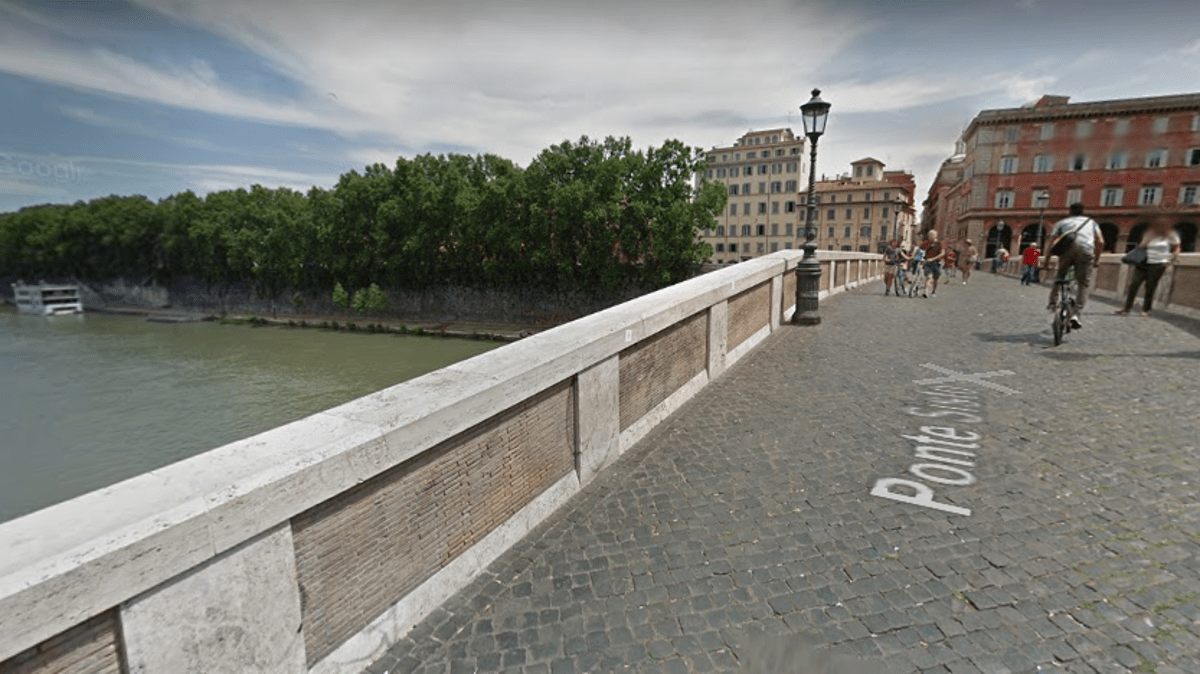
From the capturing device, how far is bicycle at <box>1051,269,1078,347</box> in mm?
7598

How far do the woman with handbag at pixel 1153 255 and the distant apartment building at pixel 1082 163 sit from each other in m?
0.27

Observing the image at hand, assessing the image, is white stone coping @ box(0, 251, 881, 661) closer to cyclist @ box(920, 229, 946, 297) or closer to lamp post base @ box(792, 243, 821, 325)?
lamp post base @ box(792, 243, 821, 325)

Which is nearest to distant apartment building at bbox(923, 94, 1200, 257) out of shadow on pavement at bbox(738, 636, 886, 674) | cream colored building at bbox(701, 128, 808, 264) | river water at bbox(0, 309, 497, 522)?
shadow on pavement at bbox(738, 636, 886, 674)

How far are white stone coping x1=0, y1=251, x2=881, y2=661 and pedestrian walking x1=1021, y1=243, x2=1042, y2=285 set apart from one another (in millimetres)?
21872

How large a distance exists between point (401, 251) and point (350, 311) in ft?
34.5

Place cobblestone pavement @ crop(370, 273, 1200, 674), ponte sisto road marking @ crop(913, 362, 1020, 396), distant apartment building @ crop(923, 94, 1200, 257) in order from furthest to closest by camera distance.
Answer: distant apartment building @ crop(923, 94, 1200, 257), ponte sisto road marking @ crop(913, 362, 1020, 396), cobblestone pavement @ crop(370, 273, 1200, 674)

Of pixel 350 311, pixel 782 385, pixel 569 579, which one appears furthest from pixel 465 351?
pixel 569 579

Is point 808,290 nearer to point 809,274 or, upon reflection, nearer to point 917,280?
point 809,274

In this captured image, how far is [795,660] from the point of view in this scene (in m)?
2.30

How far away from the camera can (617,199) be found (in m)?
34.2

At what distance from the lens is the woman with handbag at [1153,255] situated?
31.4ft

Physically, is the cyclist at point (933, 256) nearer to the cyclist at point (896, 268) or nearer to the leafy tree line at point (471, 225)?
the cyclist at point (896, 268)

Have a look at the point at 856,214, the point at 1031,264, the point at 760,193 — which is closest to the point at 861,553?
the point at 1031,264

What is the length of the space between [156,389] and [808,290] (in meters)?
32.1
